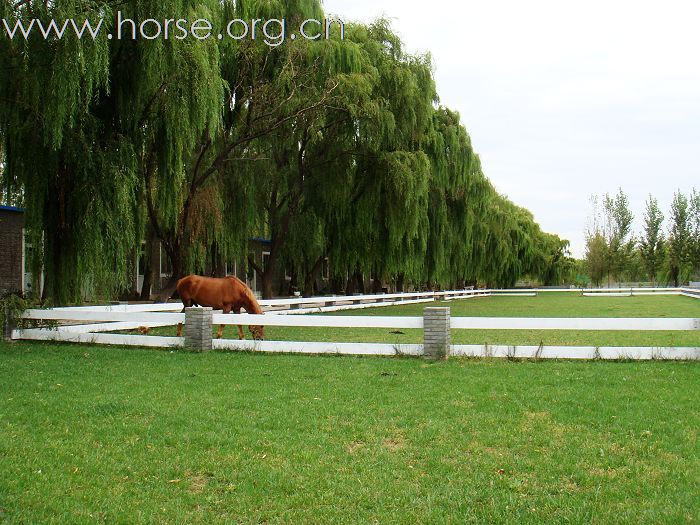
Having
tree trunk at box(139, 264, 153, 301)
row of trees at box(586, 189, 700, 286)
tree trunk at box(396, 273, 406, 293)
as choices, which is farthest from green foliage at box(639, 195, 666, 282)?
tree trunk at box(139, 264, 153, 301)

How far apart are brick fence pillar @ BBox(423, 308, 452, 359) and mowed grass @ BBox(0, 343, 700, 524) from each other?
132 cm

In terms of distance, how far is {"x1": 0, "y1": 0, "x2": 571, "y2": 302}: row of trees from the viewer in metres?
11.9

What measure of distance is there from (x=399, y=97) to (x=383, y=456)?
19.9m

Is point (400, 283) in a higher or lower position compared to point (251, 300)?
higher

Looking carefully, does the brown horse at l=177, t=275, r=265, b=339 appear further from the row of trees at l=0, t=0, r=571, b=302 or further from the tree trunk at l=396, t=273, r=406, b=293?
the tree trunk at l=396, t=273, r=406, b=293

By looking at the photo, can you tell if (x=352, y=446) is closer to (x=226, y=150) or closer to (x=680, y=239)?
(x=226, y=150)

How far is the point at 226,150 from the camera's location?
17828 millimetres

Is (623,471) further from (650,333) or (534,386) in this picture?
(650,333)

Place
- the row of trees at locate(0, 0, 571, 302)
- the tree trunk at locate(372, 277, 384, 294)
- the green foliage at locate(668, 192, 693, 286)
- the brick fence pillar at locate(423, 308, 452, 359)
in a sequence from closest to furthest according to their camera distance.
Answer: the brick fence pillar at locate(423, 308, 452, 359) < the row of trees at locate(0, 0, 571, 302) < the tree trunk at locate(372, 277, 384, 294) < the green foliage at locate(668, 192, 693, 286)

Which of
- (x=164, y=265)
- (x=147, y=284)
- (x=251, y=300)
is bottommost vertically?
(x=251, y=300)

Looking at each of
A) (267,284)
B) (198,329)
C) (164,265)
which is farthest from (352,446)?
(164,265)

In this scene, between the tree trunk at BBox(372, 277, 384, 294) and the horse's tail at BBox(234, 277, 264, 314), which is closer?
the horse's tail at BBox(234, 277, 264, 314)

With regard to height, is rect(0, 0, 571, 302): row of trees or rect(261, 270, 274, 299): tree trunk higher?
rect(0, 0, 571, 302): row of trees

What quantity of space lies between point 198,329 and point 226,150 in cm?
766
